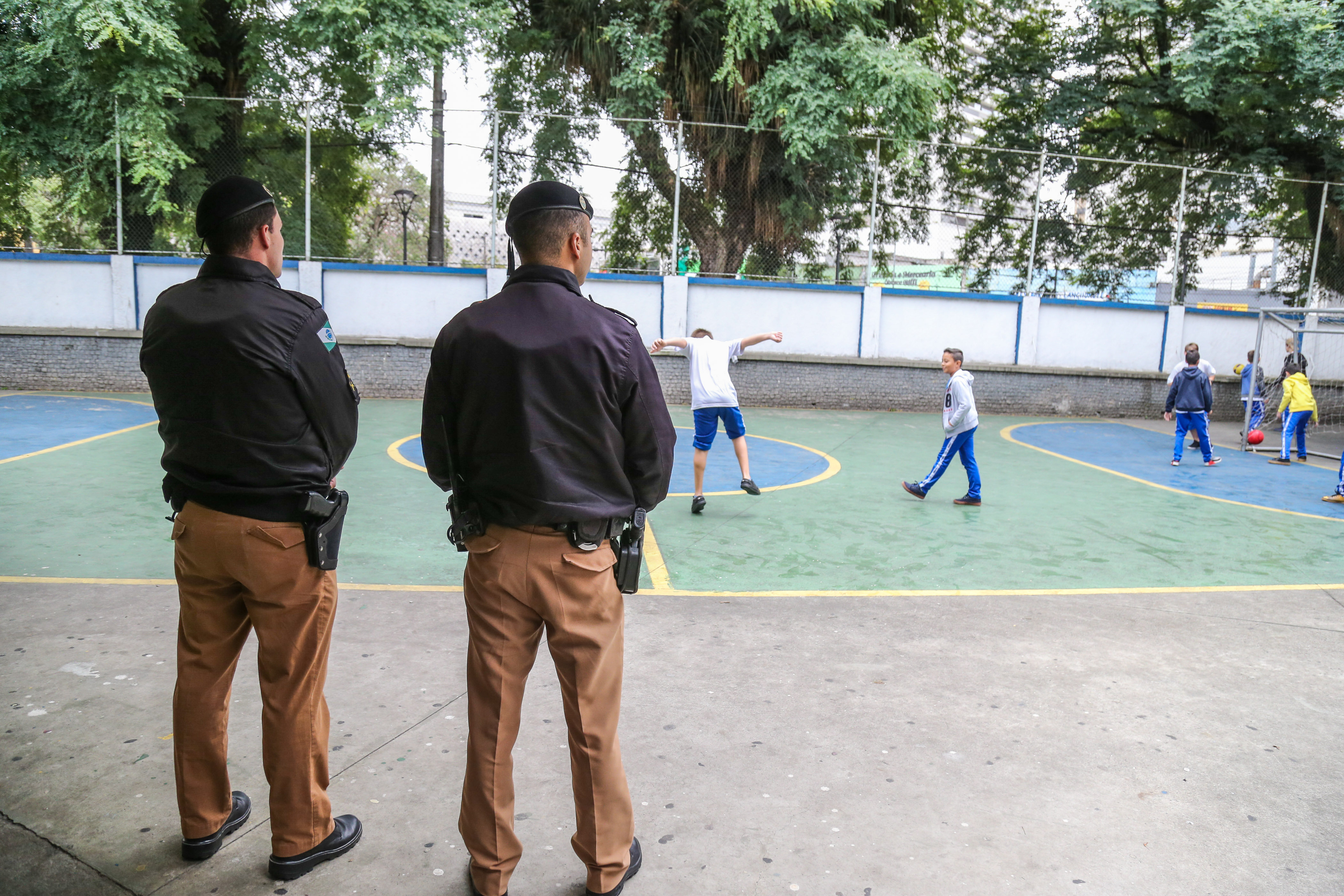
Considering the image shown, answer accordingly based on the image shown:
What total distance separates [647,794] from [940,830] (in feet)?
3.45

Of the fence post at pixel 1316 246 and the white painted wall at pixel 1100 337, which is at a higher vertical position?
the fence post at pixel 1316 246

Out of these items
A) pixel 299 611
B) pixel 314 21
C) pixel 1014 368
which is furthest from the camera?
pixel 1014 368

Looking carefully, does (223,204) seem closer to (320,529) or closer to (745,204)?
(320,529)

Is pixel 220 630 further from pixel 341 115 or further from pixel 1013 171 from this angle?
pixel 1013 171

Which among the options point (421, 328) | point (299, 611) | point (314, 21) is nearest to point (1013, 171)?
point (421, 328)

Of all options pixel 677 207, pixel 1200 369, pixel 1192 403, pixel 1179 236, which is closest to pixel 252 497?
pixel 1192 403

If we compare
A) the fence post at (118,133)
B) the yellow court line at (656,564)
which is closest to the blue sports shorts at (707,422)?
the yellow court line at (656,564)

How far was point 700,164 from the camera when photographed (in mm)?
16344

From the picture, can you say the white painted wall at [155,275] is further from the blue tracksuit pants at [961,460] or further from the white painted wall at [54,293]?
the blue tracksuit pants at [961,460]

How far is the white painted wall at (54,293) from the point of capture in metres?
15.3

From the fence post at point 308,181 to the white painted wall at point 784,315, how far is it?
651 centimetres

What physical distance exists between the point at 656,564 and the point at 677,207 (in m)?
10.6

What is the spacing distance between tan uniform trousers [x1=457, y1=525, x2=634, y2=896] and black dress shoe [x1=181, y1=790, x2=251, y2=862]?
2.89 ft

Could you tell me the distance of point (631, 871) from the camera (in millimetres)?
2904
